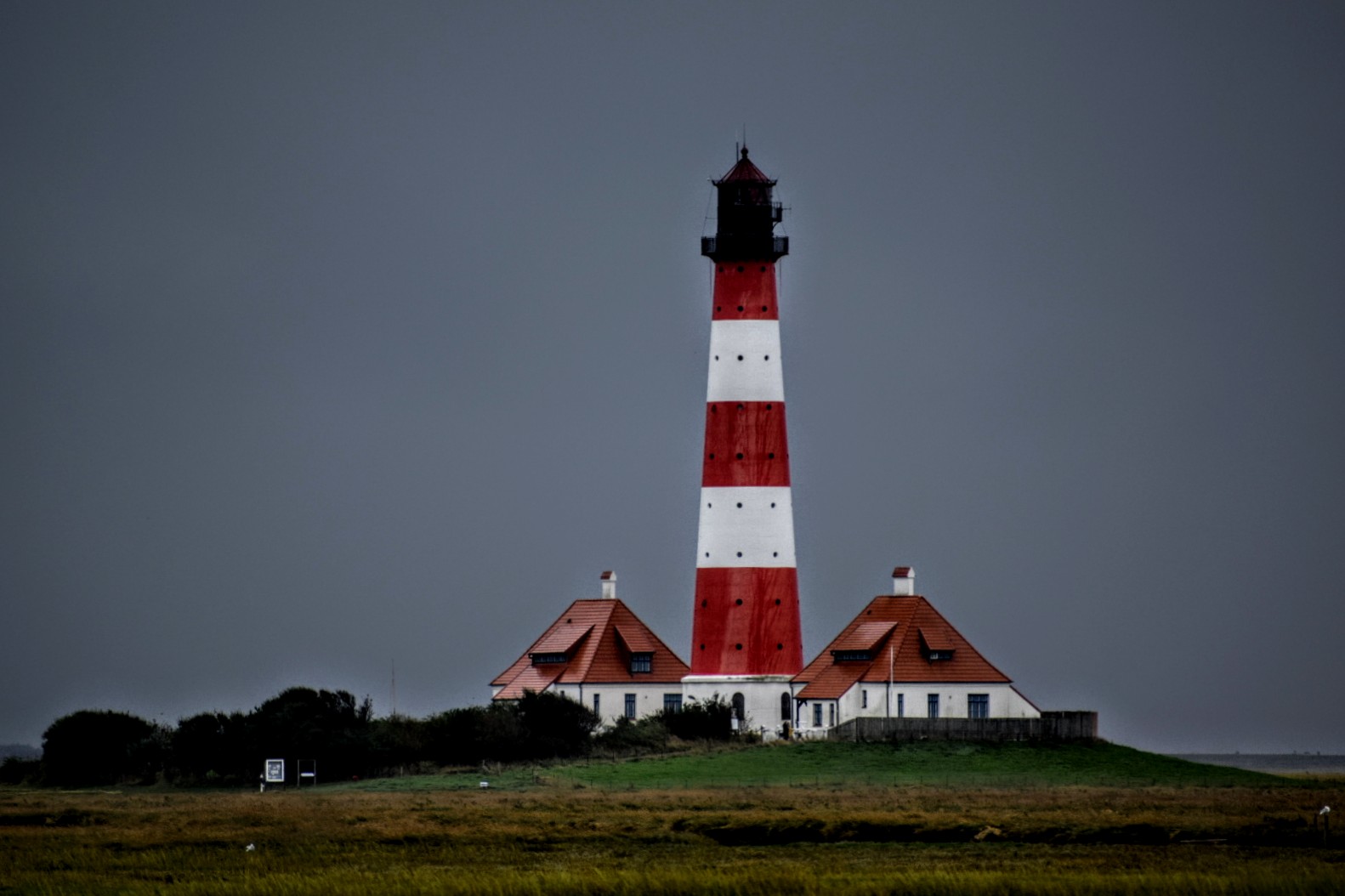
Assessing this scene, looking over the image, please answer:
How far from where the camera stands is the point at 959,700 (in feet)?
→ 274

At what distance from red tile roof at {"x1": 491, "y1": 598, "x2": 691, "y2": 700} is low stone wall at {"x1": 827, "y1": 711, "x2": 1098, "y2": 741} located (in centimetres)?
960

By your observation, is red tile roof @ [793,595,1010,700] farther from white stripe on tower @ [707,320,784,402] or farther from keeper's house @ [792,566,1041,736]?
white stripe on tower @ [707,320,784,402]

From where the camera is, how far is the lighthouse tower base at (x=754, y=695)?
82.9 m

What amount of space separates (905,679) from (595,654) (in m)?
11.5

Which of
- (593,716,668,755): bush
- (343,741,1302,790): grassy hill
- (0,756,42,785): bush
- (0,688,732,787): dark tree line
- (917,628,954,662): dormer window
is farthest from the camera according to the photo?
(917,628,954,662): dormer window

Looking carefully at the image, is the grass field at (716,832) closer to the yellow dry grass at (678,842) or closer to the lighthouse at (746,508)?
the yellow dry grass at (678,842)

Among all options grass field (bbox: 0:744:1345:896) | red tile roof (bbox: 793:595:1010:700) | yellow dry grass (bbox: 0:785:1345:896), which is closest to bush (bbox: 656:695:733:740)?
red tile roof (bbox: 793:595:1010:700)

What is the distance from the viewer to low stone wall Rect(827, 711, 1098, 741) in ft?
262

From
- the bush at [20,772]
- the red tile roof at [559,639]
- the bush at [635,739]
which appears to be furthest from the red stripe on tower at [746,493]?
the bush at [20,772]

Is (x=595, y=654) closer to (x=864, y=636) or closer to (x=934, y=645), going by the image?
(x=864, y=636)

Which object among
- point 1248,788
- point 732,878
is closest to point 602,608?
point 1248,788

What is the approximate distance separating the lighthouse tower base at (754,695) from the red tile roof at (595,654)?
462cm

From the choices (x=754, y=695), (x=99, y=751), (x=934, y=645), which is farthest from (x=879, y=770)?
(x=99, y=751)

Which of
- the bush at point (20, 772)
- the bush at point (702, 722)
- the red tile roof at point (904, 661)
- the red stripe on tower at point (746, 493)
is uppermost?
the red stripe on tower at point (746, 493)
